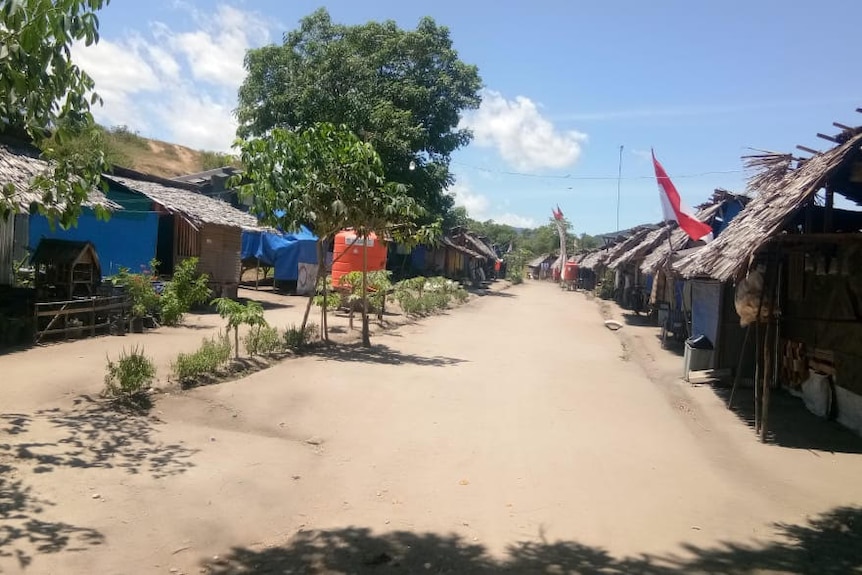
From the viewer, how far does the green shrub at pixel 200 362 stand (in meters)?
8.72

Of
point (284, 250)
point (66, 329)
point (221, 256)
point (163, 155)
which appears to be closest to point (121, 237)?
point (221, 256)

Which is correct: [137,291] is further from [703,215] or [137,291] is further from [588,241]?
[588,241]

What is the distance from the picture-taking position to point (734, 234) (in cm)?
938

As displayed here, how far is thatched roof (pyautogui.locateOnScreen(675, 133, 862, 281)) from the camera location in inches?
294

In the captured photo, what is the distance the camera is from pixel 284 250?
83.2 ft

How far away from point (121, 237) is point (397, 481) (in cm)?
1381

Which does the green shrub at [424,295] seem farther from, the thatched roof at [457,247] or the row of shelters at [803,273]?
the row of shelters at [803,273]

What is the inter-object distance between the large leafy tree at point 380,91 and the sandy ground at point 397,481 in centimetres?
2208

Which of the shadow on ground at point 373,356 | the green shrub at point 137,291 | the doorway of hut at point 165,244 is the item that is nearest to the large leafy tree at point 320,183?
the shadow on ground at point 373,356

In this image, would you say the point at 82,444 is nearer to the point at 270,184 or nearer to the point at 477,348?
the point at 270,184

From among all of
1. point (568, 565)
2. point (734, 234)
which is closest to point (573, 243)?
point (734, 234)

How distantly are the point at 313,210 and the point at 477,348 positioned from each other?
5392 millimetres

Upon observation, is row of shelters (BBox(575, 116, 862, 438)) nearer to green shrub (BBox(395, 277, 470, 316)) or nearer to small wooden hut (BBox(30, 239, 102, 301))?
small wooden hut (BBox(30, 239, 102, 301))

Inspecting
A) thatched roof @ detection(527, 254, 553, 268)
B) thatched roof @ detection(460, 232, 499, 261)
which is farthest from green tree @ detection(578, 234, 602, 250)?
thatched roof @ detection(460, 232, 499, 261)
